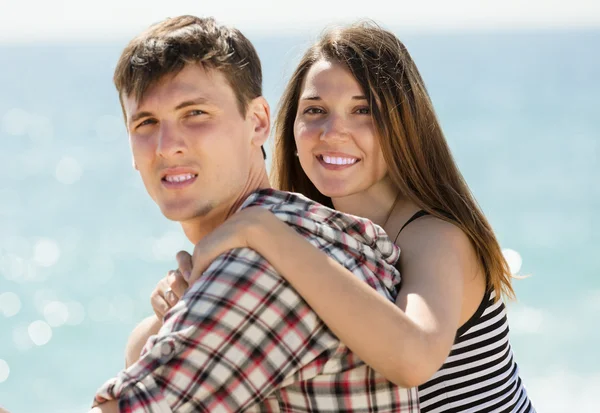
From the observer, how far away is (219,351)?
180 centimetres

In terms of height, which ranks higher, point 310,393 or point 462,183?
point 462,183

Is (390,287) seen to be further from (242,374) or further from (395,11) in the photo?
(395,11)

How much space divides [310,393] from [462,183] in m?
1.69

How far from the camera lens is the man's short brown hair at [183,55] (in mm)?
2141

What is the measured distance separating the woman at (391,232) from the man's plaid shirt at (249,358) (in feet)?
0.16

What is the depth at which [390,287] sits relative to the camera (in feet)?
7.77

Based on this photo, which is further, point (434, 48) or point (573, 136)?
point (434, 48)

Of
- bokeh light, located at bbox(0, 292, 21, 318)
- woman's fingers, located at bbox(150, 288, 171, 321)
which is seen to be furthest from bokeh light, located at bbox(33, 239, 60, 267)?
woman's fingers, located at bbox(150, 288, 171, 321)

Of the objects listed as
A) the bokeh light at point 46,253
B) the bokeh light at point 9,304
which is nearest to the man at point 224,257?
the bokeh light at point 9,304

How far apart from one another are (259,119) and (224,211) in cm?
27

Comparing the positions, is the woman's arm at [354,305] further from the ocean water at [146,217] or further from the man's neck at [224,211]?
the ocean water at [146,217]

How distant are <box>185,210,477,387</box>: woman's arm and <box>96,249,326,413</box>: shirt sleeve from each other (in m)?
0.07

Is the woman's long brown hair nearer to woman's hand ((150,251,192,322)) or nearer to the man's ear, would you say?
the man's ear

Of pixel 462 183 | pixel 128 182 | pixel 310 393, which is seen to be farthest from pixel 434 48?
pixel 310 393
